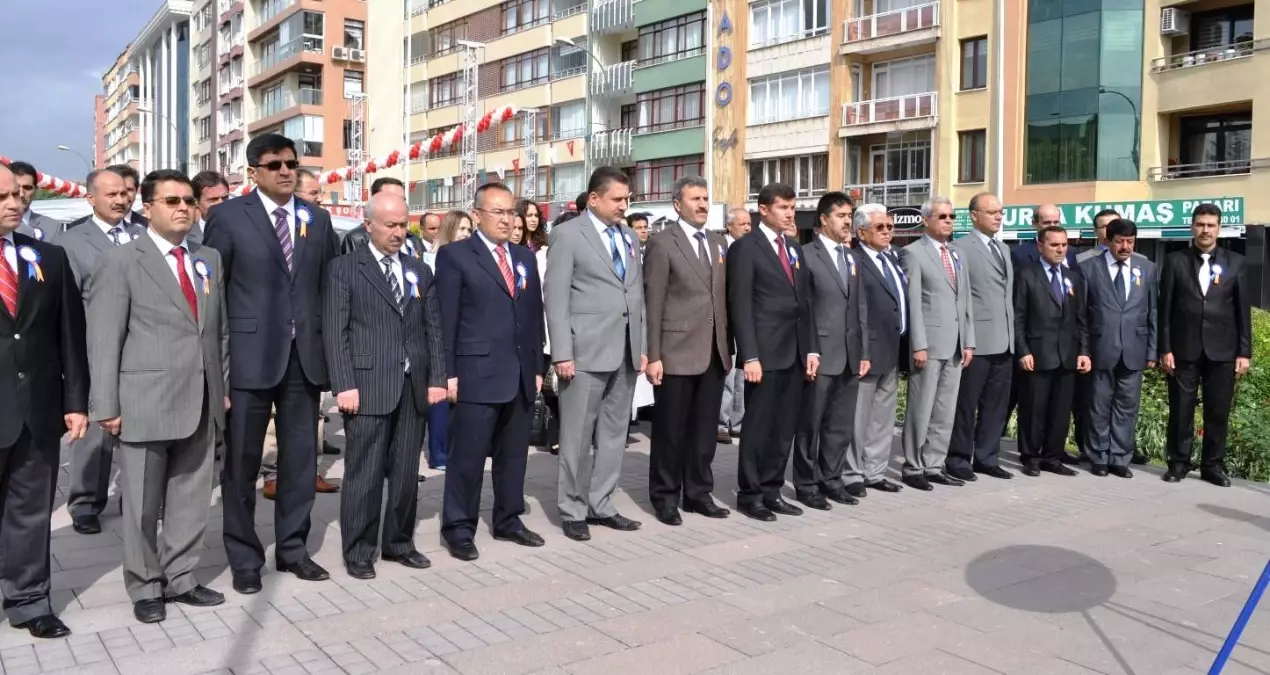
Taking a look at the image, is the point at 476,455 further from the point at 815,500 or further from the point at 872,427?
the point at 872,427

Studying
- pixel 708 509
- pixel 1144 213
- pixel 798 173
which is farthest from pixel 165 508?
pixel 798 173

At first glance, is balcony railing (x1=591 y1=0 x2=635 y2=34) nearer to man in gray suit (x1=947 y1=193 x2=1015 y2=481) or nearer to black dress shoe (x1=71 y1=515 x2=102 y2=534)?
man in gray suit (x1=947 y1=193 x2=1015 y2=481)

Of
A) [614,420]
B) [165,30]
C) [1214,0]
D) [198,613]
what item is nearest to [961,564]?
[614,420]

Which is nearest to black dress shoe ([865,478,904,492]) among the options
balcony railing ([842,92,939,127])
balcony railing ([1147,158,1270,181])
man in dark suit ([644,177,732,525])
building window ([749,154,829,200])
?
man in dark suit ([644,177,732,525])

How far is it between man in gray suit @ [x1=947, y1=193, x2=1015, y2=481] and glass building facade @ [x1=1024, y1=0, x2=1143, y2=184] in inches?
1013

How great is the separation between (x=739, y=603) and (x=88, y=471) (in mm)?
4390

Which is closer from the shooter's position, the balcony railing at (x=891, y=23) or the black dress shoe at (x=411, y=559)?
the black dress shoe at (x=411, y=559)

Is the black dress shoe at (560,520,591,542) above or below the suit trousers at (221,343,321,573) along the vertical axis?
below

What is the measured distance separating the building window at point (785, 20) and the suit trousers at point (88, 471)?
1434 inches

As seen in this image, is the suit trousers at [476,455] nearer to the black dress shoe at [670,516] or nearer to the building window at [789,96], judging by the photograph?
the black dress shoe at [670,516]

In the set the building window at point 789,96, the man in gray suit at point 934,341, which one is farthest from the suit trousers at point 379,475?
the building window at point 789,96

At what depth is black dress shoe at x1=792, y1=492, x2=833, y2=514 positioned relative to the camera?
814 centimetres

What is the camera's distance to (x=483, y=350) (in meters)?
6.64

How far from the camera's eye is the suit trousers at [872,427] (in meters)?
8.62
